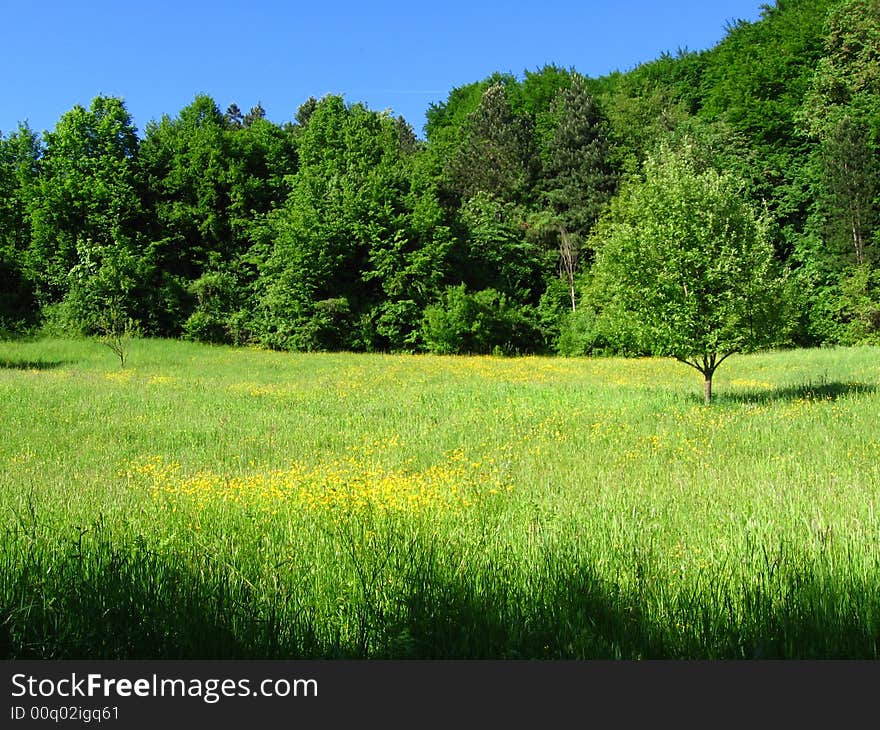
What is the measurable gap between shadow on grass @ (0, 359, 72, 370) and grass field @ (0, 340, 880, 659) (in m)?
13.7

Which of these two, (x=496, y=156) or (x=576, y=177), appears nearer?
(x=576, y=177)

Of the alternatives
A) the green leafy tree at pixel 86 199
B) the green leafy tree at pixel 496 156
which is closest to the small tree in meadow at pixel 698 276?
the green leafy tree at pixel 86 199

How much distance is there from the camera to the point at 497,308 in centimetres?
4278

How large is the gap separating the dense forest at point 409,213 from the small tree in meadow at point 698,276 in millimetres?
24241

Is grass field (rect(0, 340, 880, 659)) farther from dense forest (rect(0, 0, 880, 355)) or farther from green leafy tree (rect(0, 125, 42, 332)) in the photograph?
green leafy tree (rect(0, 125, 42, 332))

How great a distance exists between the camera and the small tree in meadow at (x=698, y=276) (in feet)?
49.7

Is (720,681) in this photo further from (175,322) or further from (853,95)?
(853,95)

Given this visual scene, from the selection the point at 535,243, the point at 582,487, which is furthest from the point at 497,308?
the point at 582,487

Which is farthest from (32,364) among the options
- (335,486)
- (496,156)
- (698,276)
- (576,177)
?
(576,177)

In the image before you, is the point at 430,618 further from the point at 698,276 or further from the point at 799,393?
the point at 799,393

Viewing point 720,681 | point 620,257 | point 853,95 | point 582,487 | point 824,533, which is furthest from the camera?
point 853,95

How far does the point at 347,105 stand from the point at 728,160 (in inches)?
1098

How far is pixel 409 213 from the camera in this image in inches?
1750

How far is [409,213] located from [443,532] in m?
40.7
